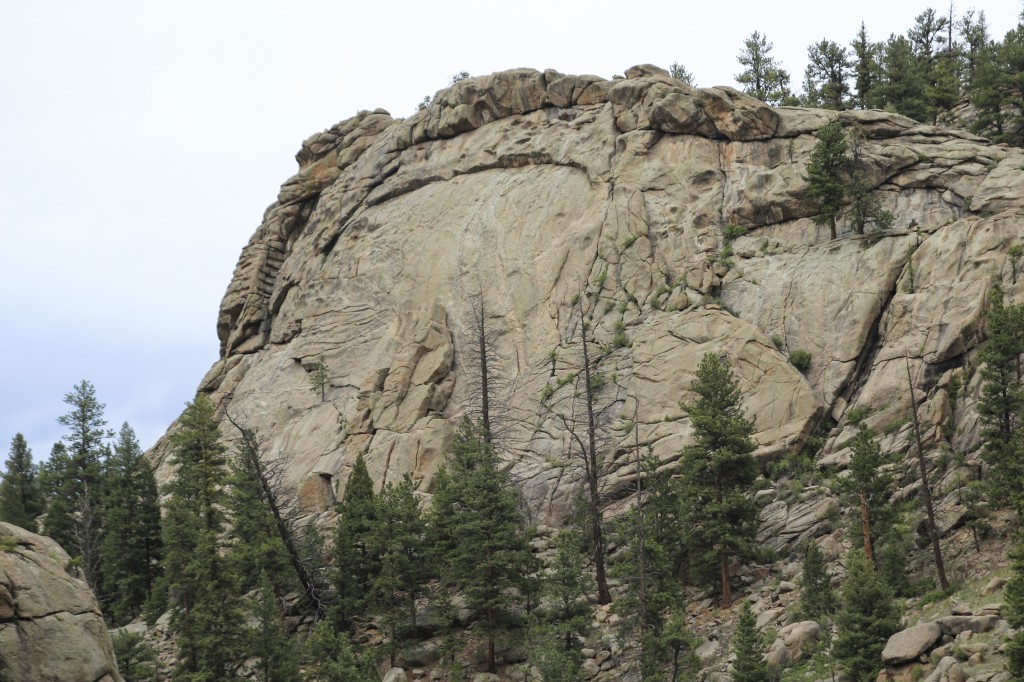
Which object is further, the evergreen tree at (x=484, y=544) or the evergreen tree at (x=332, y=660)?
the evergreen tree at (x=484, y=544)

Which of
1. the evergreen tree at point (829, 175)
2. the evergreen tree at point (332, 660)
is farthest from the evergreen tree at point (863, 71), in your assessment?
the evergreen tree at point (332, 660)

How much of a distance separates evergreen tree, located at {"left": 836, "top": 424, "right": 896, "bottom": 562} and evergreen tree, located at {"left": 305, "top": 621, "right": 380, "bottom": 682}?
60.1 ft

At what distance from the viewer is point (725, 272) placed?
169 feet

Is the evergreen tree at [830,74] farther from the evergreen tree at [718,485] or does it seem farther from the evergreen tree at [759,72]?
the evergreen tree at [718,485]

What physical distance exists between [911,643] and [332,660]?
67.7 feet

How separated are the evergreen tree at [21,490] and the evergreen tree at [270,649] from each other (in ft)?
82.4

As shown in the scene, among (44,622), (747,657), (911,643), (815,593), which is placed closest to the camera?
(44,622)

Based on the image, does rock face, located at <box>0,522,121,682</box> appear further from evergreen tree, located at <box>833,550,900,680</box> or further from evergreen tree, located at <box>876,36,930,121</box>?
evergreen tree, located at <box>876,36,930,121</box>

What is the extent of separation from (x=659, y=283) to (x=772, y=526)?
55.2 ft

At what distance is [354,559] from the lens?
4222 centimetres

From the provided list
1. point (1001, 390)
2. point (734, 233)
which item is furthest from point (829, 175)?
point (1001, 390)

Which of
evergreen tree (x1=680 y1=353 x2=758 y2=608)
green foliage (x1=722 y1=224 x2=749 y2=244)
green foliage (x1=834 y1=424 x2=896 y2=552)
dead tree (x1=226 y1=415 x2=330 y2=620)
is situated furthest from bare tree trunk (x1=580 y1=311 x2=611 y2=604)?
green foliage (x1=722 y1=224 x2=749 y2=244)

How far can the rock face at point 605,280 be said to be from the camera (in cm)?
4481

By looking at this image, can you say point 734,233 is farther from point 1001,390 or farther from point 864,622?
point 864,622
